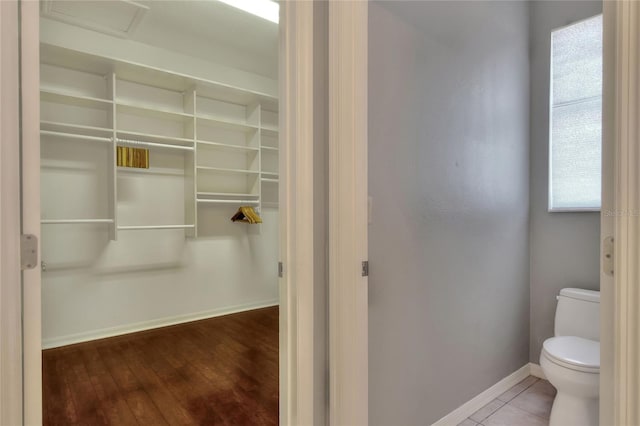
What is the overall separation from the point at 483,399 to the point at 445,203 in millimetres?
1217

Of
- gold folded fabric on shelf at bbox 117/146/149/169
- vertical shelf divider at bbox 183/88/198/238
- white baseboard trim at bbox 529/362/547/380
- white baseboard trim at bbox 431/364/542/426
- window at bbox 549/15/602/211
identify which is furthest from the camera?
vertical shelf divider at bbox 183/88/198/238

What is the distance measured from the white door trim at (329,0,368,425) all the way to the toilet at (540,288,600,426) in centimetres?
111

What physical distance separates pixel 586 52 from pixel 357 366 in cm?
239

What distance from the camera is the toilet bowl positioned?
1673mm

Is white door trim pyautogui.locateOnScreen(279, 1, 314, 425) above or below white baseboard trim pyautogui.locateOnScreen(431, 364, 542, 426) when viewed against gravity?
above

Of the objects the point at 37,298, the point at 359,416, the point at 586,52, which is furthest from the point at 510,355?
the point at 37,298

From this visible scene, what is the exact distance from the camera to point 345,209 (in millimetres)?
1327

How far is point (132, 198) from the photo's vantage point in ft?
11.4

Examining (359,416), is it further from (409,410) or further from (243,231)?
(243,231)

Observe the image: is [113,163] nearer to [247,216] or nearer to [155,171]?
[155,171]

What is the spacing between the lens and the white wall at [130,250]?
306cm

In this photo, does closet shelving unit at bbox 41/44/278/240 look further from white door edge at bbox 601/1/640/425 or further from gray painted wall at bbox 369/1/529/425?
white door edge at bbox 601/1/640/425

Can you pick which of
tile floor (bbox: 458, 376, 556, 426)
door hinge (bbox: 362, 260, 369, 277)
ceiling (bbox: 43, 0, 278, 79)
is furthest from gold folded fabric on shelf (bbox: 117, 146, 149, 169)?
tile floor (bbox: 458, 376, 556, 426)

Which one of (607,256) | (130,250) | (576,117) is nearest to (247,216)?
(130,250)
